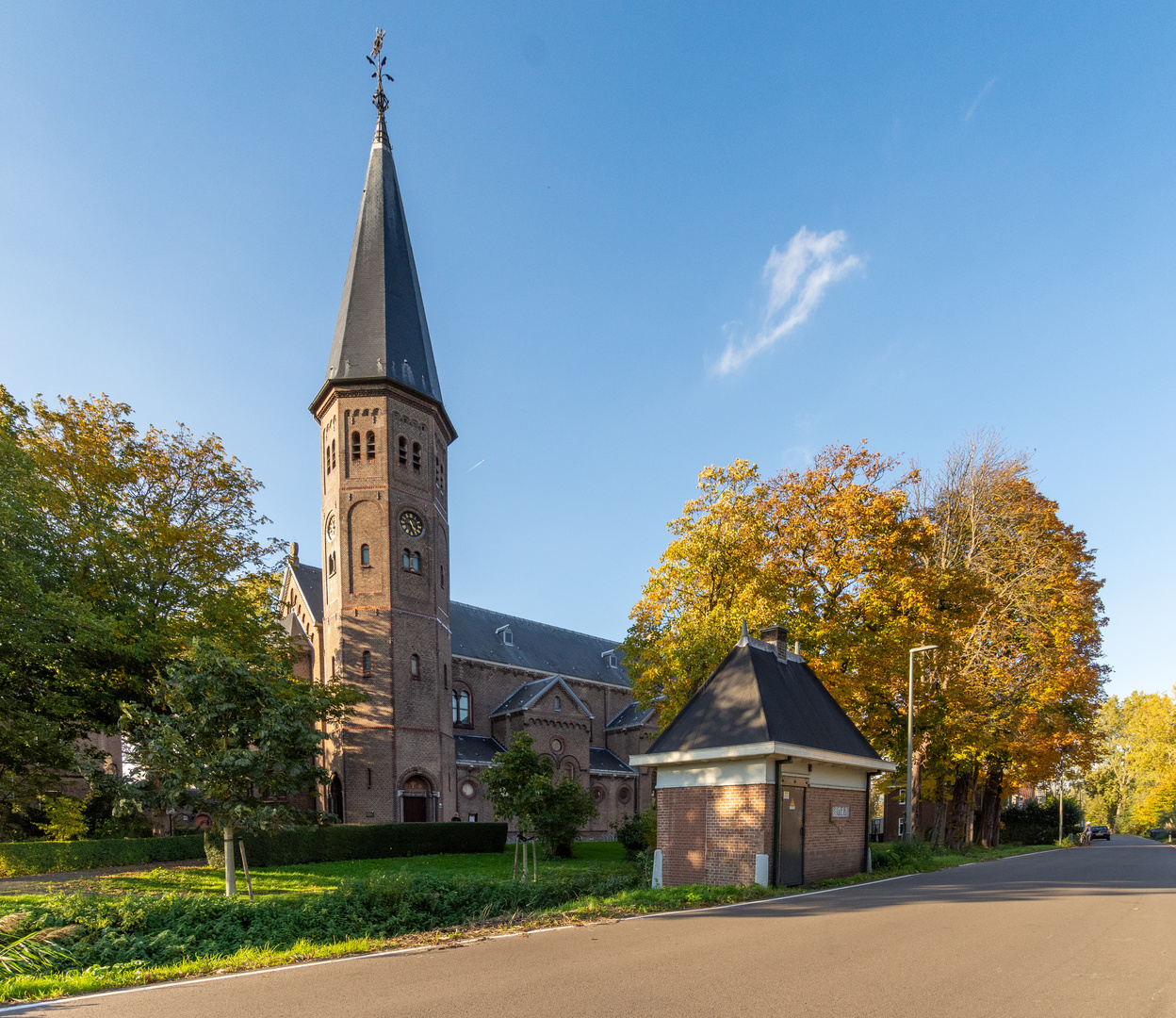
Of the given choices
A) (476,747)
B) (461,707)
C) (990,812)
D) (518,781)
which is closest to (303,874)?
(518,781)

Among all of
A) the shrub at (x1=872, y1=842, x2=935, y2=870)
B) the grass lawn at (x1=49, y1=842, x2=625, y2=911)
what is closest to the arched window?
the grass lawn at (x1=49, y1=842, x2=625, y2=911)

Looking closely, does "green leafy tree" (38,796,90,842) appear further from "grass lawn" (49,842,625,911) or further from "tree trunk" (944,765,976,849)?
"tree trunk" (944,765,976,849)

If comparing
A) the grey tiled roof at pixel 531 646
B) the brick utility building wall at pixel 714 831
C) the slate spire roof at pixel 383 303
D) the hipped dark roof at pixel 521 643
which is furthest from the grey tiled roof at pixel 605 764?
the brick utility building wall at pixel 714 831

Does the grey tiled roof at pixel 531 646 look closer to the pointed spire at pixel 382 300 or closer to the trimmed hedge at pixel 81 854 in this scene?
the pointed spire at pixel 382 300

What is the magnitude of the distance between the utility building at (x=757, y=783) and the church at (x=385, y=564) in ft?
40.1

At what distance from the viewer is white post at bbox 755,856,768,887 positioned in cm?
1395

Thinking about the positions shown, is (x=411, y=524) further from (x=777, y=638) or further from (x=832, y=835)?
(x=832, y=835)

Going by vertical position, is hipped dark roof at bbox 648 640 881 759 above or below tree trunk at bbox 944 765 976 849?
above

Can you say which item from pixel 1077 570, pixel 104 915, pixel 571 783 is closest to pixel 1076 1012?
pixel 104 915

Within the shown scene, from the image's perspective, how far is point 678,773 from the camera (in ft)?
52.3

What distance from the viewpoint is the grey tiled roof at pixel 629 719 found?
46.4 meters

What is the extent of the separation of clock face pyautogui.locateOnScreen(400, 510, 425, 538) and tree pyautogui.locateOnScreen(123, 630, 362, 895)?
1776cm

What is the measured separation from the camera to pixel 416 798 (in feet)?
102

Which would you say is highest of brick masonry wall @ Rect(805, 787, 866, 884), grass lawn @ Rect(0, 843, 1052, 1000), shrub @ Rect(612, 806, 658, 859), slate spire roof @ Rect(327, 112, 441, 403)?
slate spire roof @ Rect(327, 112, 441, 403)
